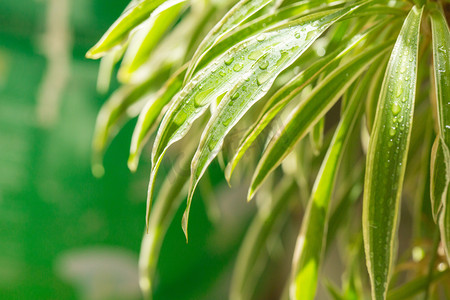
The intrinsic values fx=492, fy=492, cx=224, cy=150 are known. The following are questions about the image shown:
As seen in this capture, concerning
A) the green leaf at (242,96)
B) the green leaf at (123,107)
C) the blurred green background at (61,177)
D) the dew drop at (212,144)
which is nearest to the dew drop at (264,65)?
the green leaf at (242,96)

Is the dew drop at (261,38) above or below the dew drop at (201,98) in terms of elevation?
above

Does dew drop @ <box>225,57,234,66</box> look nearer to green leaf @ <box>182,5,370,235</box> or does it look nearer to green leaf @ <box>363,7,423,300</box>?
green leaf @ <box>182,5,370,235</box>

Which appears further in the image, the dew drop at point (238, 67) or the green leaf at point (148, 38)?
the green leaf at point (148, 38)

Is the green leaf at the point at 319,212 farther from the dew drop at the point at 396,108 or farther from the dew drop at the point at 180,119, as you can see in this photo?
the dew drop at the point at 180,119

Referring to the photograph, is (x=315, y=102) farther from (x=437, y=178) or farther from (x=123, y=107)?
(x=123, y=107)

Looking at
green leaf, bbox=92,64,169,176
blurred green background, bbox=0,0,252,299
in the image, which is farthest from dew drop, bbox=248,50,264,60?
blurred green background, bbox=0,0,252,299

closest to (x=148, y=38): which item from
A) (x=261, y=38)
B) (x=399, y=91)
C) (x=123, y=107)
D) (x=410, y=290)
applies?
(x=123, y=107)
